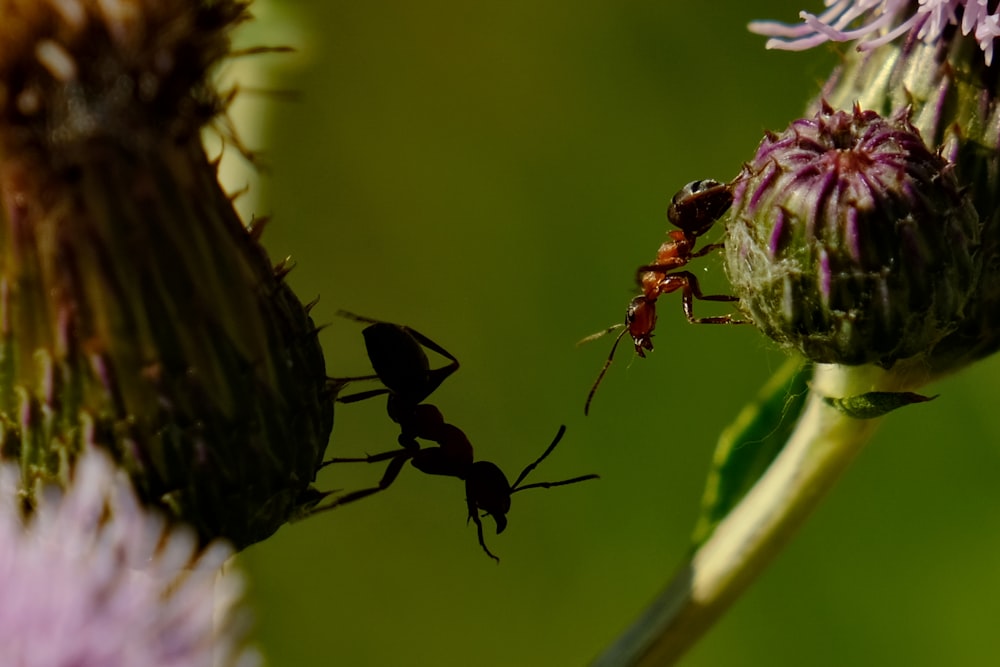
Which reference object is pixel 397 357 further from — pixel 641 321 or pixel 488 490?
pixel 641 321

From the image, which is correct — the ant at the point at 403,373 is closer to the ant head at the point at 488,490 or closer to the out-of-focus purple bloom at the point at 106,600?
the ant head at the point at 488,490

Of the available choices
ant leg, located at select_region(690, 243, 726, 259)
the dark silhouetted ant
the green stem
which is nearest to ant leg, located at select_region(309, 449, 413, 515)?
the dark silhouetted ant

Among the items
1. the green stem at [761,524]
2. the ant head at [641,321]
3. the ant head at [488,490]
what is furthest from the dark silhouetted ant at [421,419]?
the green stem at [761,524]

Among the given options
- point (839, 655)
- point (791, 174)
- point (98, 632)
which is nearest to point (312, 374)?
point (98, 632)

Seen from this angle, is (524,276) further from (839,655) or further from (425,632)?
(839,655)

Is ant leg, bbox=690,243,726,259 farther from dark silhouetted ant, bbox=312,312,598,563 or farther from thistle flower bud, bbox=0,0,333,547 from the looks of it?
thistle flower bud, bbox=0,0,333,547

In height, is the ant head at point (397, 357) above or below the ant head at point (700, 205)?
below

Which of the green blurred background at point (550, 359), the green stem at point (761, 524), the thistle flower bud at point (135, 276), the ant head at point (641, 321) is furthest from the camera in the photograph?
the green blurred background at point (550, 359)
